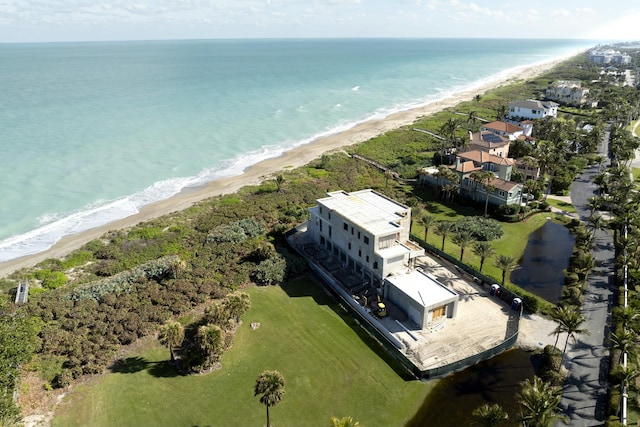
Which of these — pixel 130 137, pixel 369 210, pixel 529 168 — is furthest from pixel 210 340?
pixel 130 137

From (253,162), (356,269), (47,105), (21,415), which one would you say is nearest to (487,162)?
(356,269)

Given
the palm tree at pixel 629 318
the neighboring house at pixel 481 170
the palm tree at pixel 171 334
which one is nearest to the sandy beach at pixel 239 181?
the palm tree at pixel 171 334

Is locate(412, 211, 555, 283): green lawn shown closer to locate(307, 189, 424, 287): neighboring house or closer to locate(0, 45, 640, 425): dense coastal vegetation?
locate(0, 45, 640, 425): dense coastal vegetation

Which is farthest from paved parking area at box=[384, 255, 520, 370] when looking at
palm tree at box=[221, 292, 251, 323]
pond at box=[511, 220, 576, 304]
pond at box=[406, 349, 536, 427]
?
palm tree at box=[221, 292, 251, 323]

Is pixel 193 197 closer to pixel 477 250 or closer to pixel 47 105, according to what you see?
pixel 477 250

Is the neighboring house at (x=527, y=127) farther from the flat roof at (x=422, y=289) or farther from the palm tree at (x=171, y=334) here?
the palm tree at (x=171, y=334)
